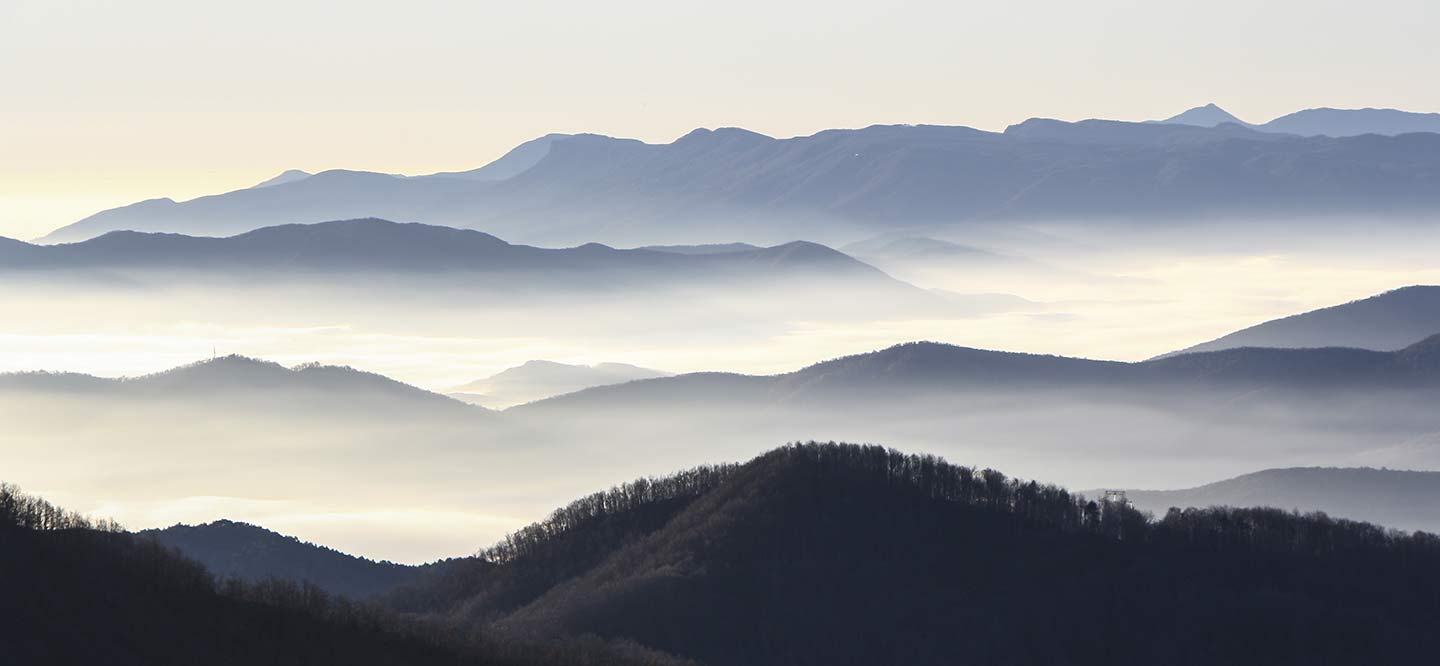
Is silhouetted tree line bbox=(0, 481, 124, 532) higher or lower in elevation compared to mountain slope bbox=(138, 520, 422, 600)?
higher

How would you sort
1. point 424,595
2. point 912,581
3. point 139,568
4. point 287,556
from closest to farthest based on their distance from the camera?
point 139,568 → point 912,581 → point 424,595 → point 287,556

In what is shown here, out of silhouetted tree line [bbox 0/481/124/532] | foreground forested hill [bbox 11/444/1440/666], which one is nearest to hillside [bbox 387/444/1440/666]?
foreground forested hill [bbox 11/444/1440/666]

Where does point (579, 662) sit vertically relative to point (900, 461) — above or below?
below

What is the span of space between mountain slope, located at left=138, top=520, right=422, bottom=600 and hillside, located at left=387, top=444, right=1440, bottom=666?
14.9 meters

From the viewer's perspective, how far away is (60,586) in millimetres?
93000

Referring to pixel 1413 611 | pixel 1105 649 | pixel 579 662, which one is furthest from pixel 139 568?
pixel 1413 611

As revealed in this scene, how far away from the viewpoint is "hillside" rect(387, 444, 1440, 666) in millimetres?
136000

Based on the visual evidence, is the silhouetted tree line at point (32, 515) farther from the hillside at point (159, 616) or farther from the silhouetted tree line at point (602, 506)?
the silhouetted tree line at point (602, 506)

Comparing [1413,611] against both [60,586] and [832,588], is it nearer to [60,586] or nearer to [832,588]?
[832,588]

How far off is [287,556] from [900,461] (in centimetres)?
5319

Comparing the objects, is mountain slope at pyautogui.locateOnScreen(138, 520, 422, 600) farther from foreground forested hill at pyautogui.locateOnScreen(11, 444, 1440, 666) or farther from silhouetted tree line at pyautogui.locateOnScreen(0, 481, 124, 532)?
silhouetted tree line at pyautogui.locateOnScreen(0, 481, 124, 532)

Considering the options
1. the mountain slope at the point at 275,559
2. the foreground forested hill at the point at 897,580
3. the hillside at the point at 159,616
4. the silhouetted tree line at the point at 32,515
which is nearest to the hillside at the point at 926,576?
the foreground forested hill at the point at 897,580

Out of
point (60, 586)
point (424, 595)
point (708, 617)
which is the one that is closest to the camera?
point (60, 586)

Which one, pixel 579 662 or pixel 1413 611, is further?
pixel 1413 611
